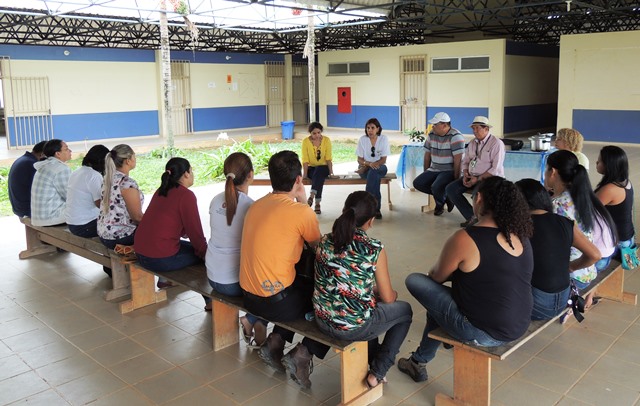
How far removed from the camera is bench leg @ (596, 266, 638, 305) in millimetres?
4090

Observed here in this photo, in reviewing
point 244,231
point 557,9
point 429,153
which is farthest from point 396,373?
point 557,9

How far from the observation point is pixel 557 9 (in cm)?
1652

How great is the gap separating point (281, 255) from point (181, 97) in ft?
52.0

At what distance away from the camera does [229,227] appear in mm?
3250

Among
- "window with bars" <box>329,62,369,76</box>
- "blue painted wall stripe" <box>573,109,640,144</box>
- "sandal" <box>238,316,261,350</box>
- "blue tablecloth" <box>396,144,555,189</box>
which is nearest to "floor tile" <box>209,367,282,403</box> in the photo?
"sandal" <box>238,316,261,350</box>

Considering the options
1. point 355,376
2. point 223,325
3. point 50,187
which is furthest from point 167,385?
point 50,187

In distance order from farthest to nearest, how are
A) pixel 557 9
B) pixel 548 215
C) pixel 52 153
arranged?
pixel 557 9 < pixel 52 153 < pixel 548 215

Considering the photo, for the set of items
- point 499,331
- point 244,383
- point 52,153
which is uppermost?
point 52,153

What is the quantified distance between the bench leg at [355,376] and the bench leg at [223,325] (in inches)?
36.9

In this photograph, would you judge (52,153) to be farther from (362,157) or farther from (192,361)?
(362,157)

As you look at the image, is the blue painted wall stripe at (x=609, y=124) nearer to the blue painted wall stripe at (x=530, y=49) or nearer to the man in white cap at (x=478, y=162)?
the blue painted wall stripe at (x=530, y=49)

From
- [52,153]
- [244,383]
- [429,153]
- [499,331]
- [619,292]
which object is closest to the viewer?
[499,331]

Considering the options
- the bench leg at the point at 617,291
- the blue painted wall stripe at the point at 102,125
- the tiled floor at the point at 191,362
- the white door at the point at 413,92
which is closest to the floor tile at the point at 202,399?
the tiled floor at the point at 191,362

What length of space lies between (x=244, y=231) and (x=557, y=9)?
16.2m
